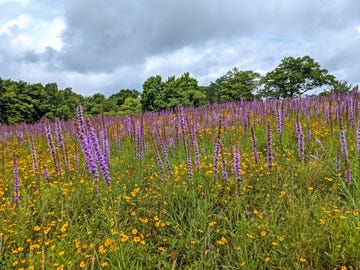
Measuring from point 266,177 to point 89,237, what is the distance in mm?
3197

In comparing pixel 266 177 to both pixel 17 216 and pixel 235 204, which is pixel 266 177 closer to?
pixel 235 204

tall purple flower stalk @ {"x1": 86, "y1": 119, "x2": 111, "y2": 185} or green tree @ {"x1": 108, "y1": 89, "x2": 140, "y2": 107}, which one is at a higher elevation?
green tree @ {"x1": 108, "y1": 89, "x2": 140, "y2": 107}

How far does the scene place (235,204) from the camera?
4.03 m

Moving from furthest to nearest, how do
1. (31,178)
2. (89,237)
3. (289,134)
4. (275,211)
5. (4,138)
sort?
1. (4,138)
2. (289,134)
3. (31,178)
4. (275,211)
5. (89,237)

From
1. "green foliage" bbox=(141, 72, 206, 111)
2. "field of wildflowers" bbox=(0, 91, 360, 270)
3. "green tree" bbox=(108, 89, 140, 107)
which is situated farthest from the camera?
"green tree" bbox=(108, 89, 140, 107)

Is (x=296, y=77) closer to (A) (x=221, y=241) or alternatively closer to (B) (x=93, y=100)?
(B) (x=93, y=100)

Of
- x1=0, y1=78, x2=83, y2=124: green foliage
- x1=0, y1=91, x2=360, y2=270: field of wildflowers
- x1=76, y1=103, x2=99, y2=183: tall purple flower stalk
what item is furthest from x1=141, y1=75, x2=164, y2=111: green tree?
x1=76, y1=103, x2=99, y2=183: tall purple flower stalk

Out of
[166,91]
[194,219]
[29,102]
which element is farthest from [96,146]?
[29,102]

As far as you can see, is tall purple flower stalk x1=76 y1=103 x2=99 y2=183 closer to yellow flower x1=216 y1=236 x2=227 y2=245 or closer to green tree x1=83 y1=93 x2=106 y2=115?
yellow flower x1=216 y1=236 x2=227 y2=245

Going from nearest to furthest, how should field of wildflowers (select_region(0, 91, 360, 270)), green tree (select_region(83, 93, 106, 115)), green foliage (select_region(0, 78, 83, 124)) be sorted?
field of wildflowers (select_region(0, 91, 360, 270)), green foliage (select_region(0, 78, 83, 124)), green tree (select_region(83, 93, 106, 115))

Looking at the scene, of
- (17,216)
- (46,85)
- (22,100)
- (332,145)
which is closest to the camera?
(17,216)

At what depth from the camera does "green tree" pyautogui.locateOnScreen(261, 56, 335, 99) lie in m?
53.9

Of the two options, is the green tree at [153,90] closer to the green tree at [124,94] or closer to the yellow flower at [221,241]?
the green tree at [124,94]

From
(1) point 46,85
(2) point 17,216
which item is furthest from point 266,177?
(1) point 46,85
